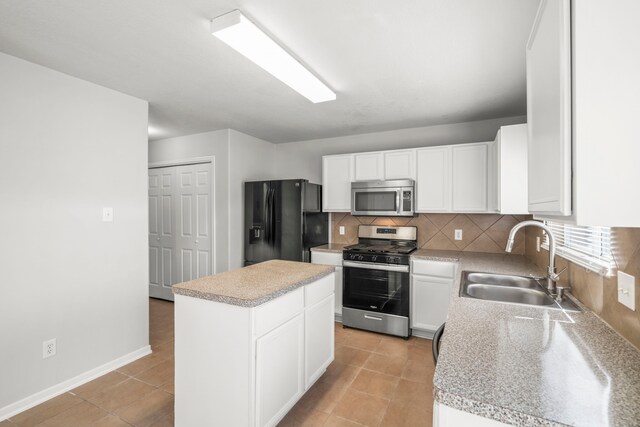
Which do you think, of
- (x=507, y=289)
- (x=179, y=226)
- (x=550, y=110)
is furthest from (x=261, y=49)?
(x=179, y=226)

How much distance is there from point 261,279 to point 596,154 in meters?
1.75

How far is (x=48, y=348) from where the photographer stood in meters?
2.25

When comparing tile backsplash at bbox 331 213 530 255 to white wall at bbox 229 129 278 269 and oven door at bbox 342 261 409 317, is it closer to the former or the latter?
oven door at bbox 342 261 409 317

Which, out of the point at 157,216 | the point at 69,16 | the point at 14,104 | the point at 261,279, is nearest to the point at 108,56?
the point at 69,16

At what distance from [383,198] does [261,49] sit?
2244 millimetres

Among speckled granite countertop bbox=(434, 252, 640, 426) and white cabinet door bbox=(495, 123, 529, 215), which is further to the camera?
white cabinet door bbox=(495, 123, 529, 215)

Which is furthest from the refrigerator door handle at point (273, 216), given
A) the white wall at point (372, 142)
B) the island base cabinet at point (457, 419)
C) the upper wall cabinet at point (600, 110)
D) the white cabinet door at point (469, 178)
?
the upper wall cabinet at point (600, 110)

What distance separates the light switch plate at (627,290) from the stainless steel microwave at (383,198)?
2.29 meters

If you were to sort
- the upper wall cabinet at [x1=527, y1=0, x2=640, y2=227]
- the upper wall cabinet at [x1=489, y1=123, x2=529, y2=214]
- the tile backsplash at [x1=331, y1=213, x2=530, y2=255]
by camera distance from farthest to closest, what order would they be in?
the tile backsplash at [x1=331, y1=213, x2=530, y2=255]
the upper wall cabinet at [x1=489, y1=123, x2=529, y2=214]
the upper wall cabinet at [x1=527, y1=0, x2=640, y2=227]

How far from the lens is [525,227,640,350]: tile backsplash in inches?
42.8

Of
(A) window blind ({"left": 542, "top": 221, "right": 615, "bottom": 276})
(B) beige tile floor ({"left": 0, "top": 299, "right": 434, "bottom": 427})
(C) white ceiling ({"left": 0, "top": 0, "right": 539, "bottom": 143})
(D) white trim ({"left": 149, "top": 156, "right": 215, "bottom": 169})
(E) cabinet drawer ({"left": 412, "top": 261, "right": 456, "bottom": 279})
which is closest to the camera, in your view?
(A) window blind ({"left": 542, "top": 221, "right": 615, "bottom": 276})

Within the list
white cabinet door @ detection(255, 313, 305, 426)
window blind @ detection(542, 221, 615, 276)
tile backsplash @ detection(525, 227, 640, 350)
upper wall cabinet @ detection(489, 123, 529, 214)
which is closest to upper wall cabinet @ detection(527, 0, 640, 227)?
window blind @ detection(542, 221, 615, 276)

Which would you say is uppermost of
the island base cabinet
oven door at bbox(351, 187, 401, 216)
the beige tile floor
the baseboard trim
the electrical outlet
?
oven door at bbox(351, 187, 401, 216)

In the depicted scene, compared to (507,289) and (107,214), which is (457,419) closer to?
(507,289)
